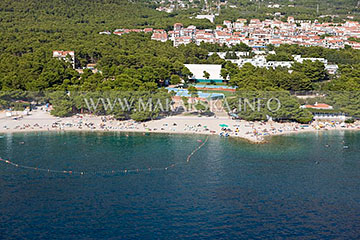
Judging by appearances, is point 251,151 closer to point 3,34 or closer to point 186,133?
point 186,133

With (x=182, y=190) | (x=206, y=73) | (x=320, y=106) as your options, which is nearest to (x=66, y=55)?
(x=206, y=73)

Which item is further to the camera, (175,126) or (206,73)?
(206,73)

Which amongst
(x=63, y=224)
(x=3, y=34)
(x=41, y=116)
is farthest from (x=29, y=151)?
(x=3, y=34)

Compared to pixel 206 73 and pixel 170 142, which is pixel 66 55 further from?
pixel 170 142

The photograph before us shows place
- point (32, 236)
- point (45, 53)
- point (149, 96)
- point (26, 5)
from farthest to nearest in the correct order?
point (26, 5) < point (45, 53) < point (149, 96) < point (32, 236)

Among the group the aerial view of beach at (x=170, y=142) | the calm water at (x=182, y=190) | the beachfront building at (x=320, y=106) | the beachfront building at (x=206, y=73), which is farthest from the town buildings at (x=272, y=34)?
the calm water at (x=182, y=190)

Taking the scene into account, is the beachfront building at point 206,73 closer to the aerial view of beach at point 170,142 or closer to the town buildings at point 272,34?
the aerial view of beach at point 170,142

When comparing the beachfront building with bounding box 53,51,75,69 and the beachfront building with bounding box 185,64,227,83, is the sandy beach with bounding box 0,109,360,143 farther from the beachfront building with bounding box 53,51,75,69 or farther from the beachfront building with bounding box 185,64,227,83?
the beachfront building with bounding box 53,51,75,69
